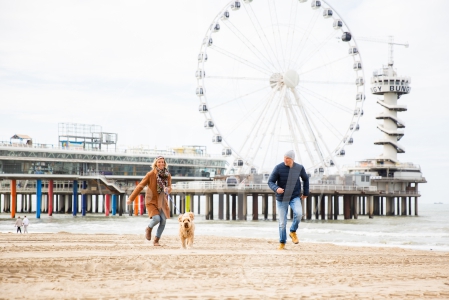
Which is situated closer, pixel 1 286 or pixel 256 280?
pixel 1 286

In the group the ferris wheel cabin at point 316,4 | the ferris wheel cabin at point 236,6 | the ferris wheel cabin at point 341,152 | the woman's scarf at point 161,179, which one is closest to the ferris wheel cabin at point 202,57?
the ferris wheel cabin at point 236,6

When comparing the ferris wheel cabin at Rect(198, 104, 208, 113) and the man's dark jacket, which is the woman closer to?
the man's dark jacket

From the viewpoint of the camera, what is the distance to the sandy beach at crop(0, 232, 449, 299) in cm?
571

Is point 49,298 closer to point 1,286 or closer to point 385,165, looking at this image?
point 1,286

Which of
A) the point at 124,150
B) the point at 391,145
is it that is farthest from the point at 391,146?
the point at 124,150

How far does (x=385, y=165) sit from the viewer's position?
255ft

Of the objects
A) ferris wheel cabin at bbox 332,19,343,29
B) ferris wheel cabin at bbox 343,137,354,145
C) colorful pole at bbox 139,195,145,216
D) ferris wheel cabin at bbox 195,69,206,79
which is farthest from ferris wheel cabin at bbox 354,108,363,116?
colorful pole at bbox 139,195,145,216

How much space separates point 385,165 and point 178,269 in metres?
73.1

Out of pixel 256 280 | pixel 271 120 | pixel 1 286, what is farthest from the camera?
pixel 271 120

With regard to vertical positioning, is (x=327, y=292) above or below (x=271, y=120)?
below

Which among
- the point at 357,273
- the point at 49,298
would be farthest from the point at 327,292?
the point at 49,298

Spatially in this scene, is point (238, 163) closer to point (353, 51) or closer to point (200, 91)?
point (200, 91)

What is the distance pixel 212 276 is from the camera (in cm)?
679

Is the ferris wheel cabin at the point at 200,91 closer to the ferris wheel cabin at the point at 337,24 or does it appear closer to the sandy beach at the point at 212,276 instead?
the ferris wheel cabin at the point at 337,24
